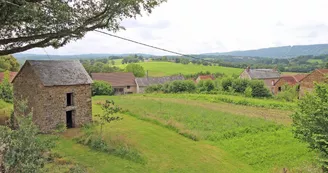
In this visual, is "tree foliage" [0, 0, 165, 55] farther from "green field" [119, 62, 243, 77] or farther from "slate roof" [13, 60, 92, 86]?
"green field" [119, 62, 243, 77]

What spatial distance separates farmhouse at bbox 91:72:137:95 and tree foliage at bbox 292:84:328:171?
179ft

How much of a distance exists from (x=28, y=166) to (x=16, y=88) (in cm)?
1895

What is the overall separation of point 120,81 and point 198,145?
49156mm

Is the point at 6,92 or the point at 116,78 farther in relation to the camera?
the point at 116,78

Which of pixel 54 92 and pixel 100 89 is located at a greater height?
pixel 54 92

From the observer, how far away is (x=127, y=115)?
31766 millimetres

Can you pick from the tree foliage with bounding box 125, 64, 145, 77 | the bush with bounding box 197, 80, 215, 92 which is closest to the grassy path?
the bush with bounding box 197, 80, 215, 92

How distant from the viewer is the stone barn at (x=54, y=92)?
2269cm

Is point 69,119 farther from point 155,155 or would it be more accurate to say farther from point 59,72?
point 155,155

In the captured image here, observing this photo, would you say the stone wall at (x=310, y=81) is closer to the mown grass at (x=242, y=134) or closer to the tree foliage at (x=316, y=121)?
the mown grass at (x=242, y=134)

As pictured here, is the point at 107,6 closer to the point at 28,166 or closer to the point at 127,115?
the point at 28,166

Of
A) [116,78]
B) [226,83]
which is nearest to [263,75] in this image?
[226,83]

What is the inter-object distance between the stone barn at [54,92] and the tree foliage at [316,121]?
17.0 meters

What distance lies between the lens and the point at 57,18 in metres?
15.5
